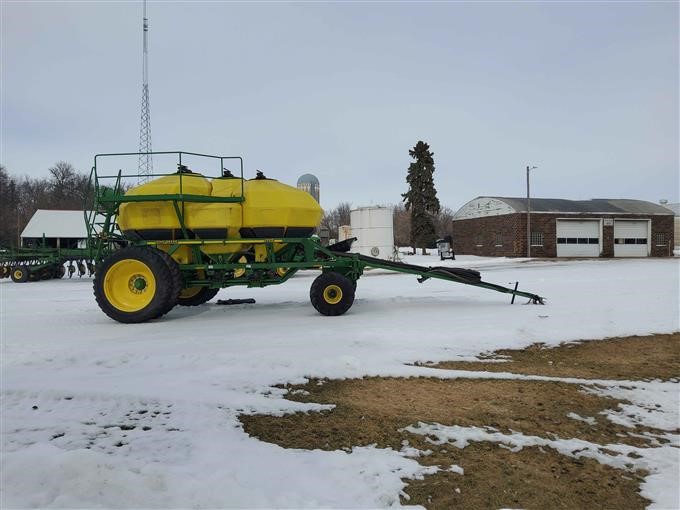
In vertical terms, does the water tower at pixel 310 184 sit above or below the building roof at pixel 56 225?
above

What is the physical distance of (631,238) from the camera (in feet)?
124

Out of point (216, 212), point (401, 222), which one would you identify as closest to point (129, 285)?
point (216, 212)

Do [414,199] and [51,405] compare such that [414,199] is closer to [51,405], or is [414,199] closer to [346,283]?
[346,283]

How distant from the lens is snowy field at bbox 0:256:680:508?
8.48 ft

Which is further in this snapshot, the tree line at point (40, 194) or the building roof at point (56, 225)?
the tree line at point (40, 194)

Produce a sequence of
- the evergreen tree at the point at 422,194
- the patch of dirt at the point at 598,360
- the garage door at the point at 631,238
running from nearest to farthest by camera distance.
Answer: the patch of dirt at the point at 598,360, the garage door at the point at 631,238, the evergreen tree at the point at 422,194

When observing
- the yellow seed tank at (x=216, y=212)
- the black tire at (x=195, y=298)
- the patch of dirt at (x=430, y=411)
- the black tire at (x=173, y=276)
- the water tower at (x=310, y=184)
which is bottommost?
the patch of dirt at (x=430, y=411)

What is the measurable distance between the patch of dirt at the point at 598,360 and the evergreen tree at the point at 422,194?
39.8m

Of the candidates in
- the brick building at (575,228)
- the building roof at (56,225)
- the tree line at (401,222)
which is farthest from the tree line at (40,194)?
the brick building at (575,228)

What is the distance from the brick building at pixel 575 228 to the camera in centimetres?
3588

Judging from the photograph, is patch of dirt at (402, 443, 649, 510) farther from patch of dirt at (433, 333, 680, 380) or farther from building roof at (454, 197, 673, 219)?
building roof at (454, 197, 673, 219)

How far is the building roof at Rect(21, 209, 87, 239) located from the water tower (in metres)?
26.8

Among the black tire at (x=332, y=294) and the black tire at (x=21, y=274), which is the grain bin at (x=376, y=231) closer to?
the black tire at (x=21, y=274)

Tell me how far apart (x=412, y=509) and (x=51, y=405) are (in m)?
3.18
